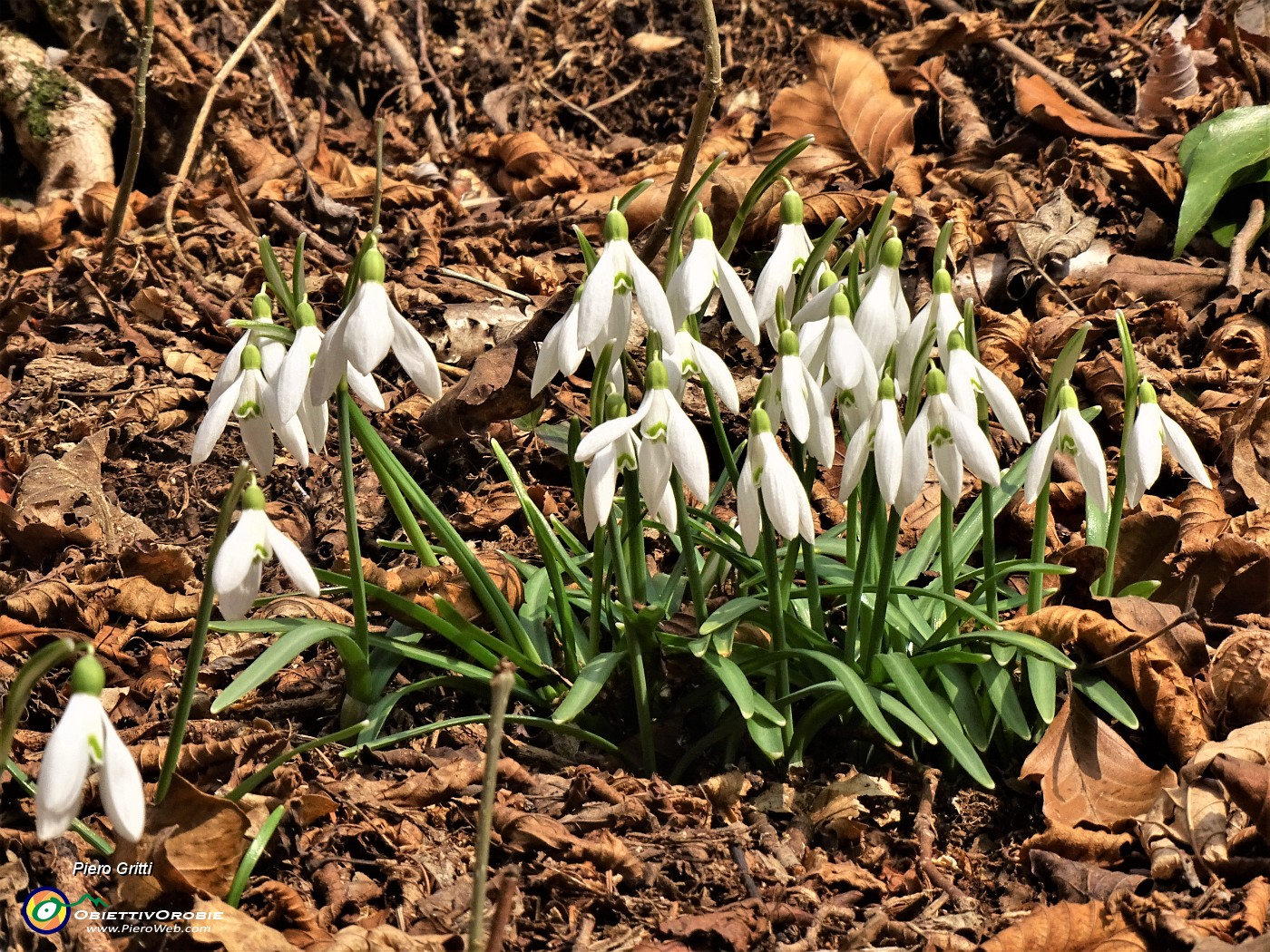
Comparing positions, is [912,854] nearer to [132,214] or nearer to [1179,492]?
[1179,492]

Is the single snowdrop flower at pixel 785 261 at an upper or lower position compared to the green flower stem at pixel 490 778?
upper

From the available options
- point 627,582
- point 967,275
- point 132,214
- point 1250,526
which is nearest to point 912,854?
point 627,582

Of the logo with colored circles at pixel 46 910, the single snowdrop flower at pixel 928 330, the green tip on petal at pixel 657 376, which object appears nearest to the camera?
the logo with colored circles at pixel 46 910

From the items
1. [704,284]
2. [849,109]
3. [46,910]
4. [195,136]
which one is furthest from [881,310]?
[195,136]

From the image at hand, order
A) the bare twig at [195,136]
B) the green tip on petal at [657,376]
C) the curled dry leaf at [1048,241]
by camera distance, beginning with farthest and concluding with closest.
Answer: the bare twig at [195,136]
the curled dry leaf at [1048,241]
the green tip on petal at [657,376]

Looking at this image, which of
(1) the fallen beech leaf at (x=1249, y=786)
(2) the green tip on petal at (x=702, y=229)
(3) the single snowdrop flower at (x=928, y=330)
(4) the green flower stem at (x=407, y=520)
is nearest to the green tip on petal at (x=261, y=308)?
(4) the green flower stem at (x=407, y=520)

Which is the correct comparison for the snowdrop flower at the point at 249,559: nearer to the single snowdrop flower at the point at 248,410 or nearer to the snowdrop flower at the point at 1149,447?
the single snowdrop flower at the point at 248,410

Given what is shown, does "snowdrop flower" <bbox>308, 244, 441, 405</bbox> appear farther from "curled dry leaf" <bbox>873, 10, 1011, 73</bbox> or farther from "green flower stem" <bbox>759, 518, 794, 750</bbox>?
"curled dry leaf" <bbox>873, 10, 1011, 73</bbox>
